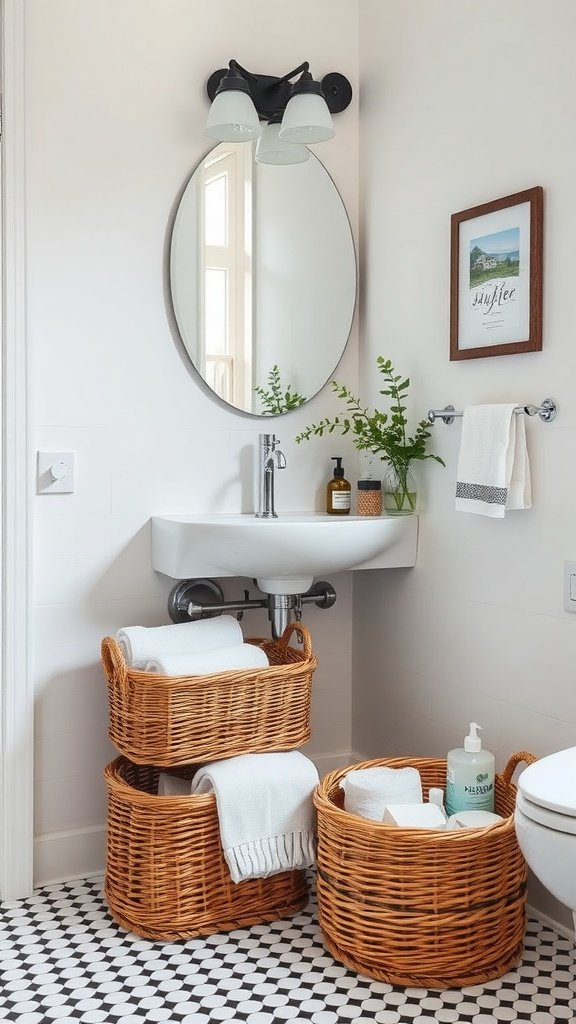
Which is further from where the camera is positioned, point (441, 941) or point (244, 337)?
point (244, 337)

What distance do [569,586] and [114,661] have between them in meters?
0.98

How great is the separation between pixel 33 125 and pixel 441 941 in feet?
6.42

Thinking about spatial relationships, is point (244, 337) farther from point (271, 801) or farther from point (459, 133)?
point (271, 801)

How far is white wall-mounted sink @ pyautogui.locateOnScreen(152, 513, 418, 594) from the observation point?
6.89 ft

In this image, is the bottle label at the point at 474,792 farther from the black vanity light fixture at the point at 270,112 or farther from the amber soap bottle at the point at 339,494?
the black vanity light fixture at the point at 270,112

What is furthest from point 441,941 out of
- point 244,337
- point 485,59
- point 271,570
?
point 485,59

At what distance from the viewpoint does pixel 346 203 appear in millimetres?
2598

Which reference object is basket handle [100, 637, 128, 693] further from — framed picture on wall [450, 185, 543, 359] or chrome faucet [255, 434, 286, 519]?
framed picture on wall [450, 185, 543, 359]

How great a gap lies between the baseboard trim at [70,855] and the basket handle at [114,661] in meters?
0.46

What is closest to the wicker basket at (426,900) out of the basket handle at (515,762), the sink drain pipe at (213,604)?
the basket handle at (515,762)

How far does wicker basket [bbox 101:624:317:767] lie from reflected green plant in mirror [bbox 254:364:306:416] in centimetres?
68

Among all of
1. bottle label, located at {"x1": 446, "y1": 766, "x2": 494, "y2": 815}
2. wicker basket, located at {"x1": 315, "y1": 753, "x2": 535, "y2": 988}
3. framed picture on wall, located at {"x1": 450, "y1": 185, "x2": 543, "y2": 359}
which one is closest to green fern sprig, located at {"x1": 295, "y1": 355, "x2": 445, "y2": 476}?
framed picture on wall, located at {"x1": 450, "y1": 185, "x2": 543, "y2": 359}

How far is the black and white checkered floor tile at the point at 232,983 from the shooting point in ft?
5.50

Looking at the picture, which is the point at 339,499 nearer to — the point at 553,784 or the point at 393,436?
the point at 393,436
